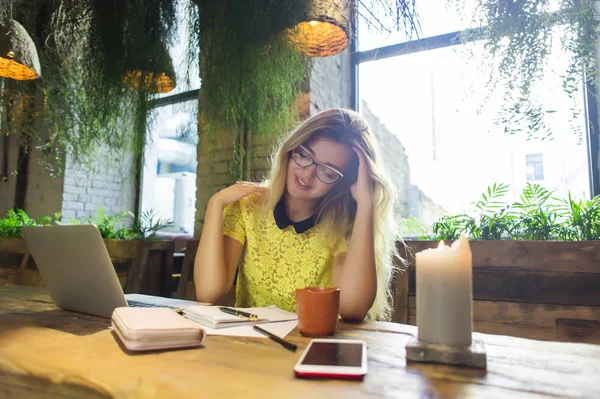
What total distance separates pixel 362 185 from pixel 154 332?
77 cm

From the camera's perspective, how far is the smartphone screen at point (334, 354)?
587mm

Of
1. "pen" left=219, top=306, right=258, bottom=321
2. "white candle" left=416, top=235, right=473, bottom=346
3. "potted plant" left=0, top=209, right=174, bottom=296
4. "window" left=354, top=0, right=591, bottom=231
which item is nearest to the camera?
"white candle" left=416, top=235, right=473, bottom=346

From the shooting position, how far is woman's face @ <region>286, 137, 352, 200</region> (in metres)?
1.33

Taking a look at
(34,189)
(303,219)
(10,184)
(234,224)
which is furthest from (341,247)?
(10,184)

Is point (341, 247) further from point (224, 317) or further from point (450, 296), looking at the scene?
point (450, 296)

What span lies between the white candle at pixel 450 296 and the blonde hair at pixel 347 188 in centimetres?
68

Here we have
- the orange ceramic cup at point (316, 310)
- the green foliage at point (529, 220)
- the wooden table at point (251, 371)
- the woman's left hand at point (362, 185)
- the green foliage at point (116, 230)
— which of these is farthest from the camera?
the green foliage at point (116, 230)

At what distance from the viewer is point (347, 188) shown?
4.75 feet

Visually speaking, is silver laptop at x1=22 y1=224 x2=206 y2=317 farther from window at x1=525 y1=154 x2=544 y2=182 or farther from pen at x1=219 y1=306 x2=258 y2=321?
window at x1=525 y1=154 x2=544 y2=182

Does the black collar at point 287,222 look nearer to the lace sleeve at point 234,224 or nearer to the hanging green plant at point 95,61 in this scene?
the lace sleeve at point 234,224

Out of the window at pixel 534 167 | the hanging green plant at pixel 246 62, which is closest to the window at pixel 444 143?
the window at pixel 534 167

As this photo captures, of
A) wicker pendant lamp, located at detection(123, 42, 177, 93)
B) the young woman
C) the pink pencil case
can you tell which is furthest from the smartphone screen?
wicker pendant lamp, located at detection(123, 42, 177, 93)

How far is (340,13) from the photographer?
173cm

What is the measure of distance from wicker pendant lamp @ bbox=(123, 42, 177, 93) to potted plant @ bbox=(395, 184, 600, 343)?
52.8 inches
